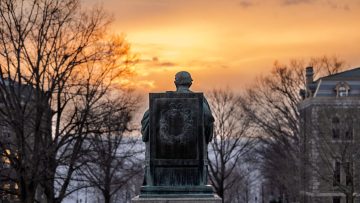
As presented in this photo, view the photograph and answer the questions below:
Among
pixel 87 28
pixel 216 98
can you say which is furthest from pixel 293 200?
pixel 87 28

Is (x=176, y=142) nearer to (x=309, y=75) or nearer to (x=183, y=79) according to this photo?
(x=183, y=79)

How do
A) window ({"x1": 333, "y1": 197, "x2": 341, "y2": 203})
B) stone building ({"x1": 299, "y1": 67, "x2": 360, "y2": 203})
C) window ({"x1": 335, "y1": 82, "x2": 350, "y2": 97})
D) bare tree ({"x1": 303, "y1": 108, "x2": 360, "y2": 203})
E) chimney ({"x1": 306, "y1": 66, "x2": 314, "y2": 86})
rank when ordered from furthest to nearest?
chimney ({"x1": 306, "y1": 66, "x2": 314, "y2": 86}) < window ({"x1": 333, "y1": 197, "x2": 341, "y2": 203}) < window ({"x1": 335, "y1": 82, "x2": 350, "y2": 97}) < stone building ({"x1": 299, "y1": 67, "x2": 360, "y2": 203}) < bare tree ({"x1": 303, "y1": 108, "x2": 360, "y2": 203})

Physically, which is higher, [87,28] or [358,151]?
[87,28]

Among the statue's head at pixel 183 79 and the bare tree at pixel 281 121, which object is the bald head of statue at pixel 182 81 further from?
the bare tree at pixel 281 121

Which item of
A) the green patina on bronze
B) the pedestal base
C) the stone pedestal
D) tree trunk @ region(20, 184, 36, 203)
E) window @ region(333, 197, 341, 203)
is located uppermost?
the green patina on bronze

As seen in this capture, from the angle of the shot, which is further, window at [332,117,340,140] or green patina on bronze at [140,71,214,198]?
window at [332,117,340,140]

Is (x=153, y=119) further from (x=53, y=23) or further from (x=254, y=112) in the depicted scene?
(x=254, y=112)

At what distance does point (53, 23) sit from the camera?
87.6 feet

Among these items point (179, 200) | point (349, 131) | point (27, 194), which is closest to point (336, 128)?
point (349, 131)

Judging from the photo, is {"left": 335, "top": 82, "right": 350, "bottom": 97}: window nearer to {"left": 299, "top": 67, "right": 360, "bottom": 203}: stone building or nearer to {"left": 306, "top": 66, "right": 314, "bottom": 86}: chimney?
{"left": 299, "top": 67, "right": 360, "bottom": 203}: stone building

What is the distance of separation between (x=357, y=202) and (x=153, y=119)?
4077 centimetres

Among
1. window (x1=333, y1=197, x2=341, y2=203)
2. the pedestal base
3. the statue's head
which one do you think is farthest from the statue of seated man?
window (x1=333, y1=197, x2=341, y2=203)

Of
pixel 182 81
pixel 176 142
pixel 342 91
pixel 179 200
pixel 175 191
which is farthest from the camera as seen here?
pixel 342 91

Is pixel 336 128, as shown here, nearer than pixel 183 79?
No
